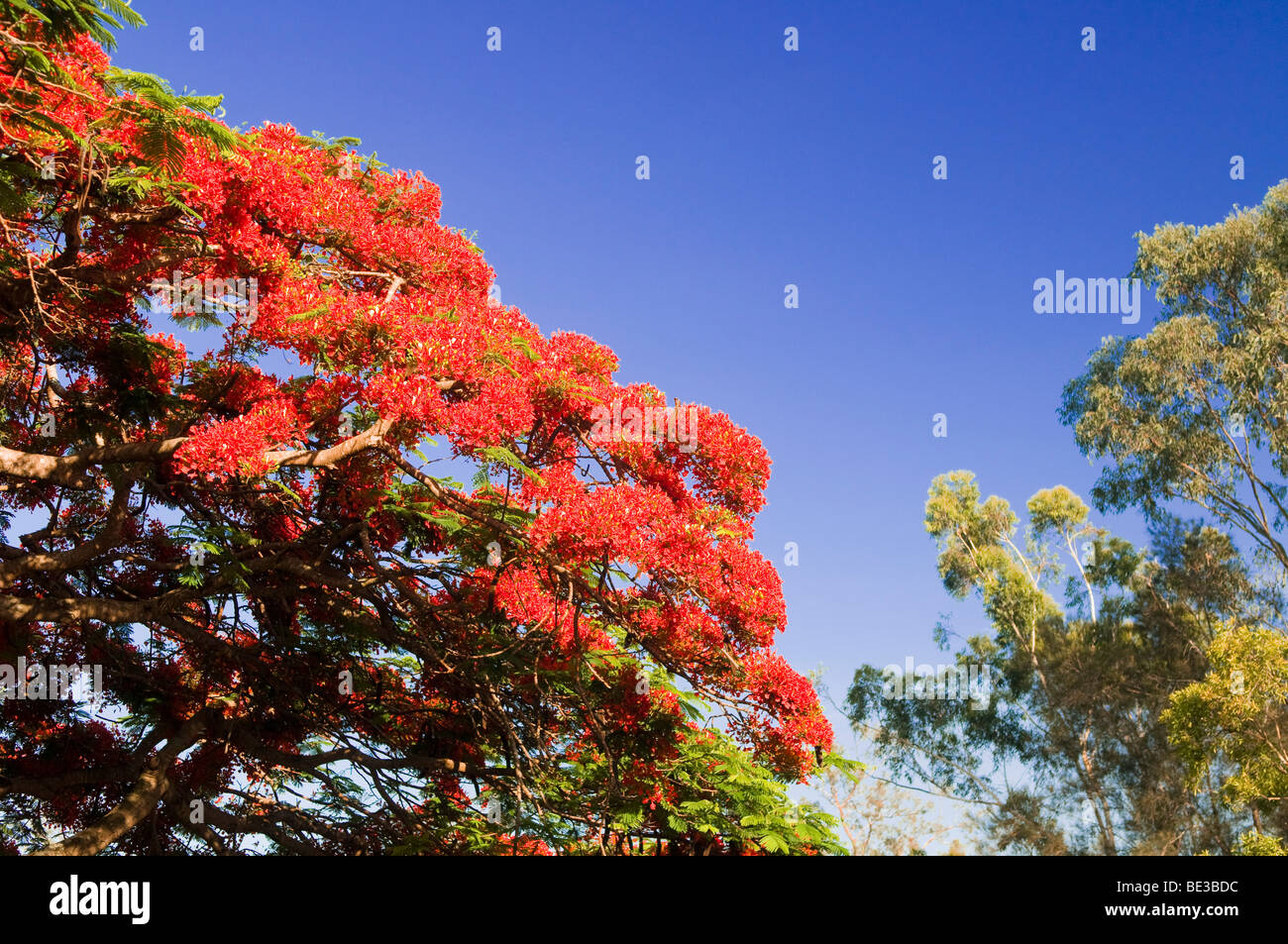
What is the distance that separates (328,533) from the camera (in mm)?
8422

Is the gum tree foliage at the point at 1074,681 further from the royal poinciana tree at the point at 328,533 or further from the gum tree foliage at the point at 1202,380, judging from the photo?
the royal poinciana tree at the point at 328,533

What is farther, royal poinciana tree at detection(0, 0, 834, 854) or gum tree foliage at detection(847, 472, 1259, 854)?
gum tree foliage at detection(847, 472, 1259, 854)

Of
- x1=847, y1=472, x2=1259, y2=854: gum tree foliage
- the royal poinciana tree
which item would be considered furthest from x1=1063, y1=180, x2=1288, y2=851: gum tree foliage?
the royal poinciana tree

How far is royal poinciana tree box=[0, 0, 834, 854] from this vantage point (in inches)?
271

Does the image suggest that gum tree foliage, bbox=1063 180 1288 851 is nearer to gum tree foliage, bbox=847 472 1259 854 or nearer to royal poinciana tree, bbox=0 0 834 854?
gum tree foliage, bbox=847 472 1259 854

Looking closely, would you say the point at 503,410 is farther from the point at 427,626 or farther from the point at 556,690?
the point at 556,690

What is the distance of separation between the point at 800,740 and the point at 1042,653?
903 inches

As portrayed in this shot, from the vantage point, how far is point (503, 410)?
6828 mm

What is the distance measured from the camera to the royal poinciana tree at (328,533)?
6875 millimetres

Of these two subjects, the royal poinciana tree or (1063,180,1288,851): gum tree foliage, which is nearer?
the royal poinciana tree

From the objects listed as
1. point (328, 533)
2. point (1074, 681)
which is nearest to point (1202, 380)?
point (1074, 681)

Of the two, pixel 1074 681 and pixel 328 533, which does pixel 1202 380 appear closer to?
pixel 1074 681
